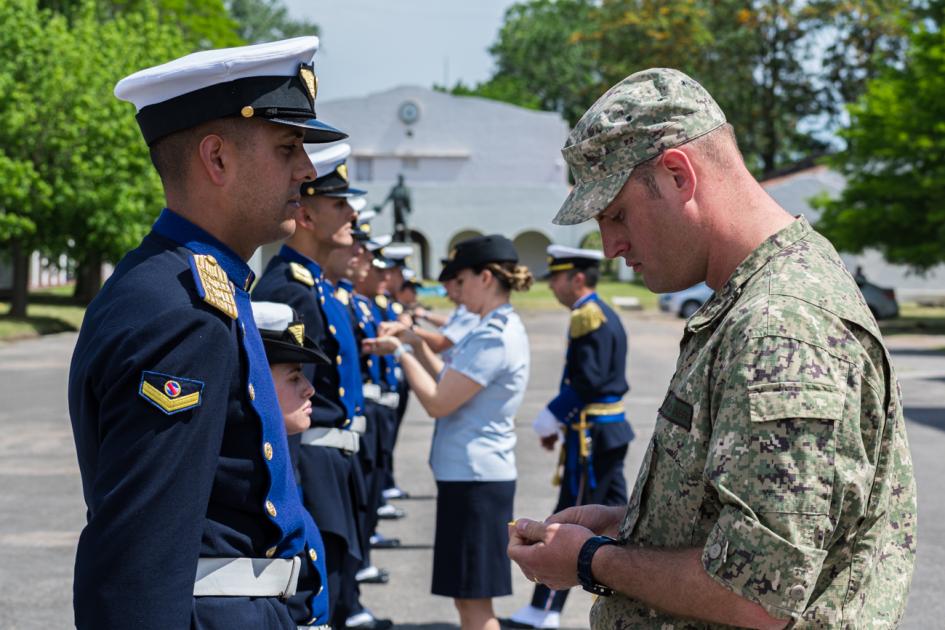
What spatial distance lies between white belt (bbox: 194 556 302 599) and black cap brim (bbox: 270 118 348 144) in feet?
3.12

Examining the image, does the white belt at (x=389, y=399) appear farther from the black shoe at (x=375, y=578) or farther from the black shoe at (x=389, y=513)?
the black shoe at (x=375, y=578)

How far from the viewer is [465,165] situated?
6338 centimetres

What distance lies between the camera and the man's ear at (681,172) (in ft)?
7.22

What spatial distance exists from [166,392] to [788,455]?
1130 millimetres

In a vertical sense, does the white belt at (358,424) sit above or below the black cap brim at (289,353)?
below

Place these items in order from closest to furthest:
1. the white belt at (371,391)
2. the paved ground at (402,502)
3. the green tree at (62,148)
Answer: the paved ground at (402,502) < the white belt at (371,391) < the green tree at (62,148)

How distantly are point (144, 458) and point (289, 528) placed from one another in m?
0.49

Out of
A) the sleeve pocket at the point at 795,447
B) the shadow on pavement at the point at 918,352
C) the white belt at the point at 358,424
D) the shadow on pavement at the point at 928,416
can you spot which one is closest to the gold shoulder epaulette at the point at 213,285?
the sleeve pocket at the point at 795,447

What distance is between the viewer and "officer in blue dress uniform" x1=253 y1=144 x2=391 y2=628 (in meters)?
4.93

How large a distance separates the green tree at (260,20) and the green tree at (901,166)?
142 ft

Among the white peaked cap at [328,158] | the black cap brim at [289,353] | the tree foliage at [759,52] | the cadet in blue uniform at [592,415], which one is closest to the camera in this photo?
the black cap brim at [289,353]

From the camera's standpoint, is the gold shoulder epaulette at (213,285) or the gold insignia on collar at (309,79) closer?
the gold shoulder epaulette at (213,285)

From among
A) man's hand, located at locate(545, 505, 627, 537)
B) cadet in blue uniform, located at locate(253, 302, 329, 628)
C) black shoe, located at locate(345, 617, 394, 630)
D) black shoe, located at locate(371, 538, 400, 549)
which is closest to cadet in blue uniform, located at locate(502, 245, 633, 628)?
black shoe, located at locate(345, 617, 394, 630)

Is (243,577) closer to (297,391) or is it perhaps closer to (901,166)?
(297,391)
